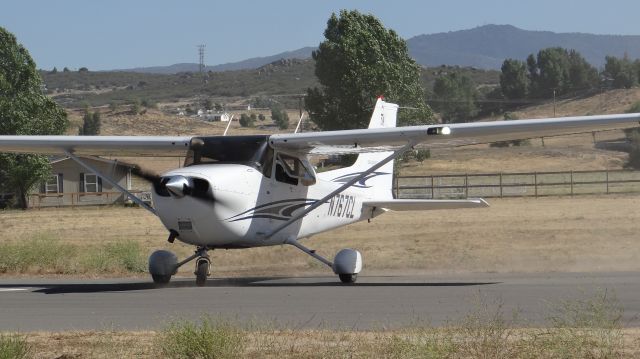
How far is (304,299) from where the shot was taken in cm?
1544

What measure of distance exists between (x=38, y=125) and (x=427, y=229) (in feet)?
85.1

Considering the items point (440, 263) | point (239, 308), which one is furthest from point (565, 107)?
point (239, 308)

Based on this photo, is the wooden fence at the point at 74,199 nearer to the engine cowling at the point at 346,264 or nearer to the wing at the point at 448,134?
the wing at the point at 448,134

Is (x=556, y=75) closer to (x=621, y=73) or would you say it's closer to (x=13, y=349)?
(x=621, y=73)

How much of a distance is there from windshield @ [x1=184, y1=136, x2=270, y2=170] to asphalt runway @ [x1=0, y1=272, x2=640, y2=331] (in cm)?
209

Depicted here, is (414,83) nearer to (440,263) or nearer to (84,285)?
(440,263)

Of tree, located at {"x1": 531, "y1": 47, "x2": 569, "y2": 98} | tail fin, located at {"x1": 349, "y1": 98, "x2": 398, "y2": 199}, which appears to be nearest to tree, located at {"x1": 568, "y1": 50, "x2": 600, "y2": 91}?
tree, located at {"x1": 531, "y1": 47, "x2": 569, "y2": 98}

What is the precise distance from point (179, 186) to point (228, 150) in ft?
6.22

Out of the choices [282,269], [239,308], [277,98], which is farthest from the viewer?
[277,98]

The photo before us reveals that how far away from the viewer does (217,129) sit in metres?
105

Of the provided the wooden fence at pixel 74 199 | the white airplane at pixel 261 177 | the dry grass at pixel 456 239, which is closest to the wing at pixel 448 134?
the white airplane at pixel 261 177

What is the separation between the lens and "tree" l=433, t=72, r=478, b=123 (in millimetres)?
128750

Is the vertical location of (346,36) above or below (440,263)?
above

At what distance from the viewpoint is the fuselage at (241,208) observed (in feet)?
55.4
